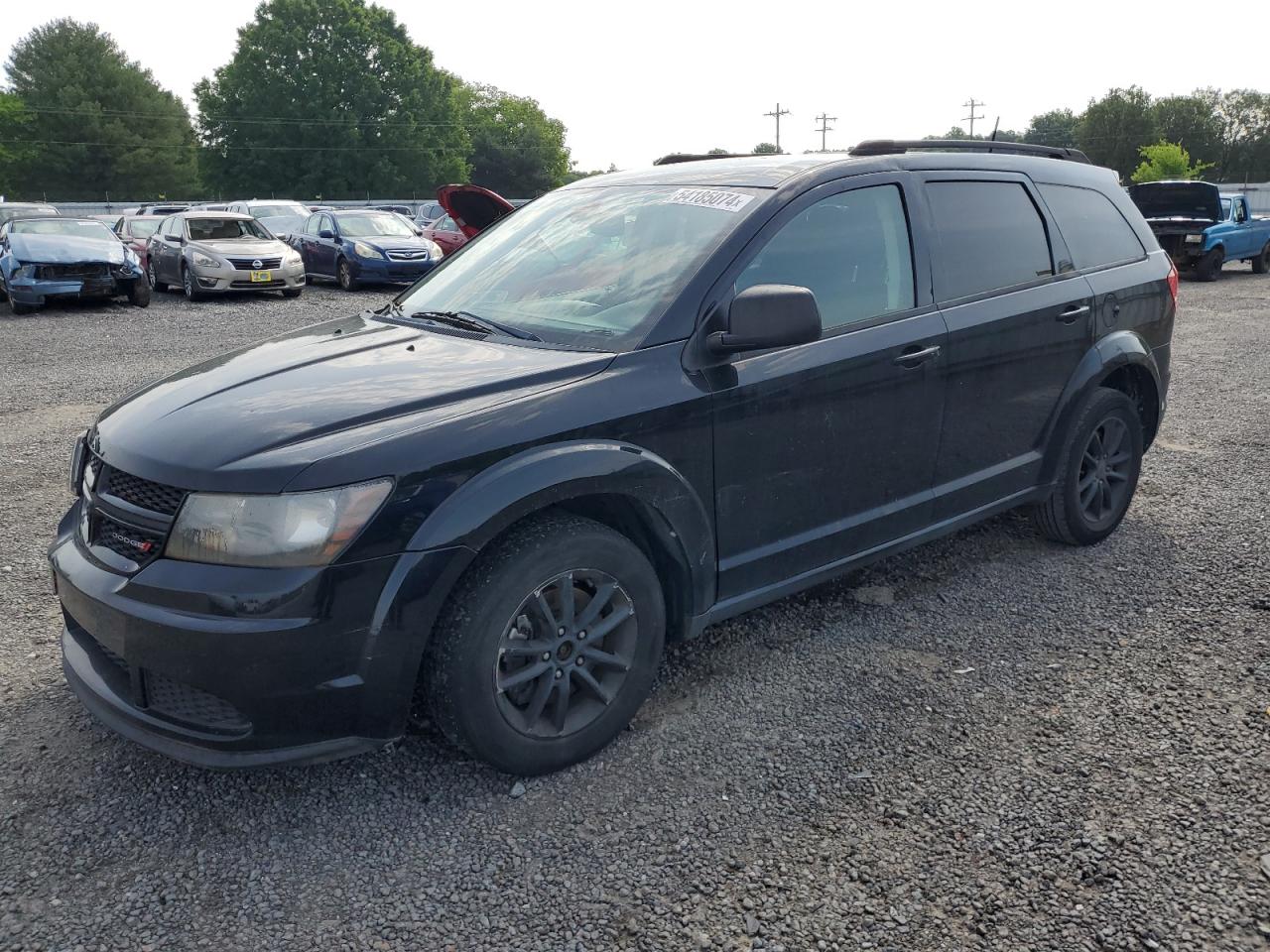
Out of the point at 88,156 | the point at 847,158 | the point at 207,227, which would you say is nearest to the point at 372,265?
the point at 207,227

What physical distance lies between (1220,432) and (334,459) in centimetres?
667

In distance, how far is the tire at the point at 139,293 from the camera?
1523cm

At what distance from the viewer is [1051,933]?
7.49ft

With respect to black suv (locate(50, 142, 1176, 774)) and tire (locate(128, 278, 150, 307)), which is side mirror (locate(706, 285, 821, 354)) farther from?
tire (locate(128, 278, 150, 307))

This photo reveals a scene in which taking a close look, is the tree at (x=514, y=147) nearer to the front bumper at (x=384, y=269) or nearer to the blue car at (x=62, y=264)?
the front bumper at (x=384, y=269)

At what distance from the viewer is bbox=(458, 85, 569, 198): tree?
88.6 meters

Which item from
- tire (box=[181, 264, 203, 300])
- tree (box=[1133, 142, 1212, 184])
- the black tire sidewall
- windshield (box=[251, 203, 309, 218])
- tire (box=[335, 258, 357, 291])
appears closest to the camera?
the black tire sidewall

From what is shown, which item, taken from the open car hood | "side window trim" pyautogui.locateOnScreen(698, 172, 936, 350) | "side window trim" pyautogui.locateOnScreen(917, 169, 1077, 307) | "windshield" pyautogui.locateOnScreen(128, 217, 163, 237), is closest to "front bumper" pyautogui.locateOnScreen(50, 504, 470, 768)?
"side window trim" pyautogui.locateOnScreen(698, 172, 936, 350)

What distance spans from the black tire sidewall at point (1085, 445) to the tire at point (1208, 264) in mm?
16103

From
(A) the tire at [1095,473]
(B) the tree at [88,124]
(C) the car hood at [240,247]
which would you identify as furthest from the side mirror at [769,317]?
(B) the tree at [88,124]

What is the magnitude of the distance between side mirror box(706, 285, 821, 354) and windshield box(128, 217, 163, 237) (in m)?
20.2

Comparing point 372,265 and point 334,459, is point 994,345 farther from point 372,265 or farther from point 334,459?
point 372,265

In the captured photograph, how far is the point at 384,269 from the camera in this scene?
1809 cm

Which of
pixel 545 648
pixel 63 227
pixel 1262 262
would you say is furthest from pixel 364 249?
pixel 1262 262
